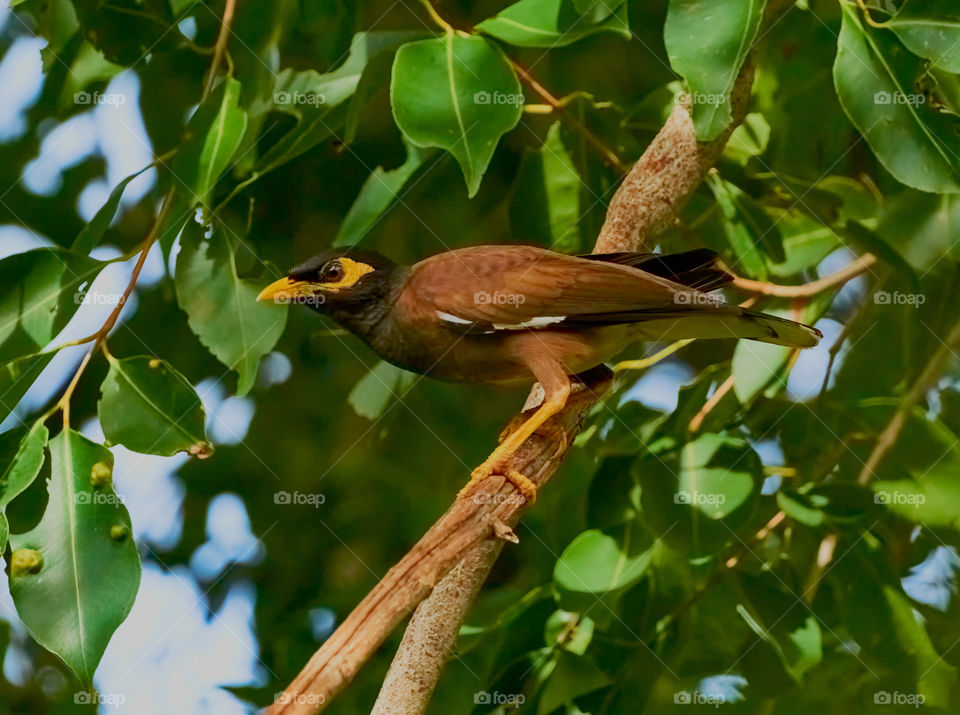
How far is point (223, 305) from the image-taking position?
2.79m

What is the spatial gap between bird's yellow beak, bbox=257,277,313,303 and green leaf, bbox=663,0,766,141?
121 cm

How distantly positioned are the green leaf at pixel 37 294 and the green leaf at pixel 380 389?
0.99 meters

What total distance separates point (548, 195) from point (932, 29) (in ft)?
3.83

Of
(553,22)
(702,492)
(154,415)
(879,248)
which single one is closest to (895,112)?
(879,248)

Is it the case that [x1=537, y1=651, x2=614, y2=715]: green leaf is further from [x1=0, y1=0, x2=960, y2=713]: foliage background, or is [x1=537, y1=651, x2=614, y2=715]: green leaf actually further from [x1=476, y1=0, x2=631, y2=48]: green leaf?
[x1=476, y1=0, x2=631, y2=48]: green leaf

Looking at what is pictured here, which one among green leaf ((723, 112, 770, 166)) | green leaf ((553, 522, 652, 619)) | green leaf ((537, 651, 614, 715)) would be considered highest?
green leaf ((723, 112, 770, 166))

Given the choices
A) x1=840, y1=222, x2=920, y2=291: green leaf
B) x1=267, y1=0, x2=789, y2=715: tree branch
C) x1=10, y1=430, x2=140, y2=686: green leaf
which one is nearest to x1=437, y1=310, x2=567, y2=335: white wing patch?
x1=267, y1=0, x2=789, y2=715: tree branch

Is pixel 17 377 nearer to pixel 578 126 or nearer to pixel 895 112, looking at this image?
pixel 578 126

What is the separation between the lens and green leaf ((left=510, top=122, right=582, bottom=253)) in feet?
10.5

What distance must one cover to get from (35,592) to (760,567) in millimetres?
1896

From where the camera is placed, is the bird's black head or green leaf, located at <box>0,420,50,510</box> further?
the bird's black head

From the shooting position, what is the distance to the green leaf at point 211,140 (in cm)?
258

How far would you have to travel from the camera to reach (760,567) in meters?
2.99

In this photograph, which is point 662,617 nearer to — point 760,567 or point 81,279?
point 760,567
